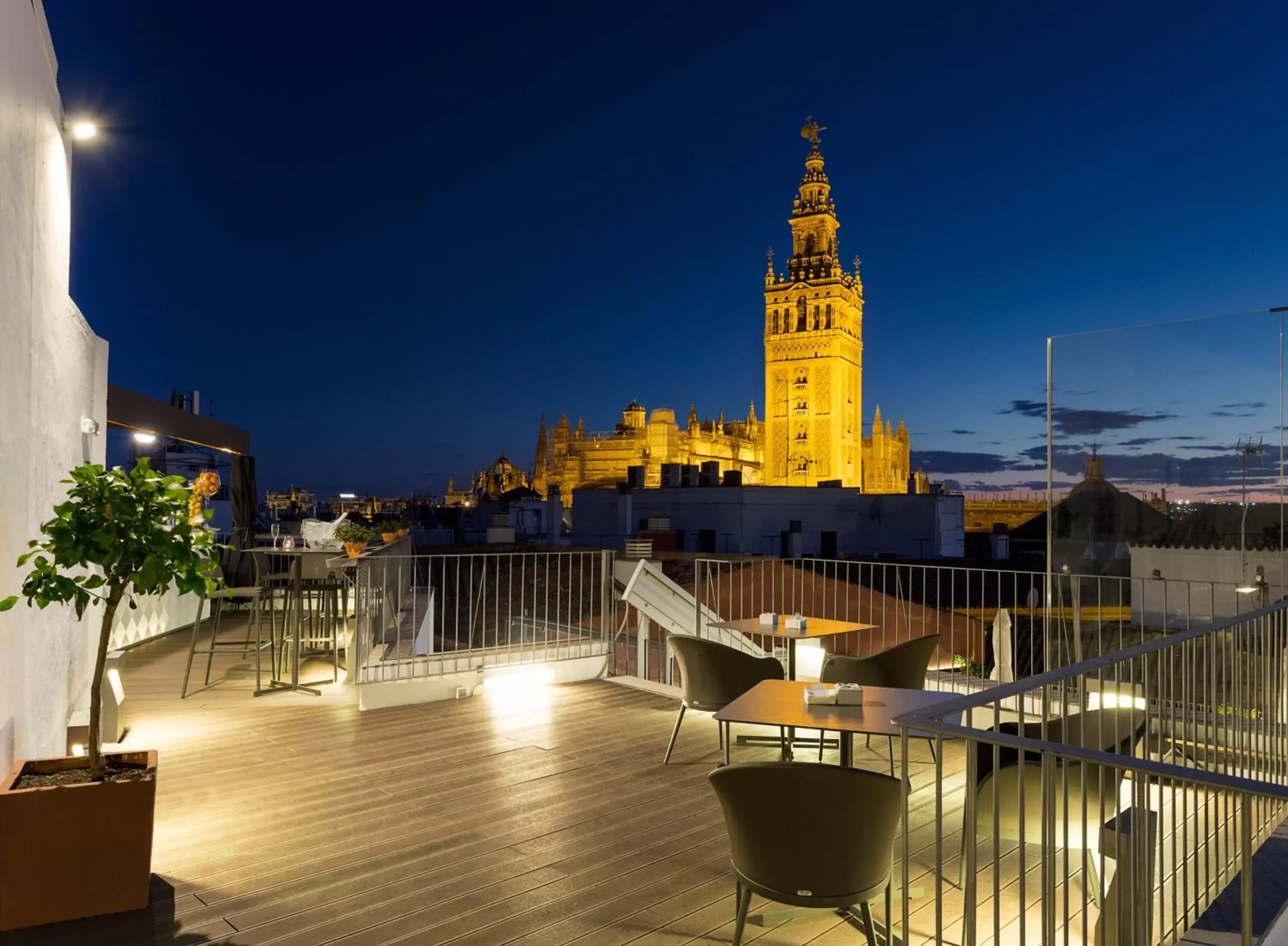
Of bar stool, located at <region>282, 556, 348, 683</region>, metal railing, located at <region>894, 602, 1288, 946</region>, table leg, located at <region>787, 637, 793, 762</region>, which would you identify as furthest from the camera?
bar stool, located at <region>282, 556, 348, 683</region>

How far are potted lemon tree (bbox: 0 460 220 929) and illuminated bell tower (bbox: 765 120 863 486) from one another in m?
66.1

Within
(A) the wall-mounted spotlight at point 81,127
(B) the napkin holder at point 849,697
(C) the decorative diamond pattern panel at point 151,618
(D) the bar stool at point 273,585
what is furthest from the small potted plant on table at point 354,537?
(B) the napkin holder at point 849,697

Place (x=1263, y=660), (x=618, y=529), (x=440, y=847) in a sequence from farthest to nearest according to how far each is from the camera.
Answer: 1. (x=618, y=529)
2. (x=1263, y=660)
3. (x=440, y=847)

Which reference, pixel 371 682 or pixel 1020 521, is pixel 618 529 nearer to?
pixel 371 682

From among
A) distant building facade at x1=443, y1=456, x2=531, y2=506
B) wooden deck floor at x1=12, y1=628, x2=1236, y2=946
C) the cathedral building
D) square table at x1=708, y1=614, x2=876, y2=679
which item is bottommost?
wooden deck floor at x1=12, y1=628, x2=1236, y2=946

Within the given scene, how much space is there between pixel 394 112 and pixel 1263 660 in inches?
2260

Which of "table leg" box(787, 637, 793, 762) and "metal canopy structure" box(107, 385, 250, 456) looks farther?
"metal canopy structure" box(107, 385, 250, 456)

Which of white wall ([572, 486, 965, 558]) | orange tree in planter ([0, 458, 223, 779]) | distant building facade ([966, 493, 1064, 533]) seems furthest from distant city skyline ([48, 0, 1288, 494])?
white wall ([572, 486, 965, 558])

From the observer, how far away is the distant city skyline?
3216cm

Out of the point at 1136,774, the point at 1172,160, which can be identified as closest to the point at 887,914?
the point at 1136,774

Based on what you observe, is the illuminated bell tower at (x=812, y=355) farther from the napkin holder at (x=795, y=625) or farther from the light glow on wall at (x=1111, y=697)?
the napkin holder at (x=795, y=625)

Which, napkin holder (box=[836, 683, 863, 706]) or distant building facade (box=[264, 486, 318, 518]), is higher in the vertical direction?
distant building facade (box=[264, 486, 318, 518])

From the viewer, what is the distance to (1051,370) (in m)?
7.18

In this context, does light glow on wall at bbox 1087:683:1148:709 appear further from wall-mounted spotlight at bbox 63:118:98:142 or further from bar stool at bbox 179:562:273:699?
wall-mounted spotlight at bbox 63:118:98:142
